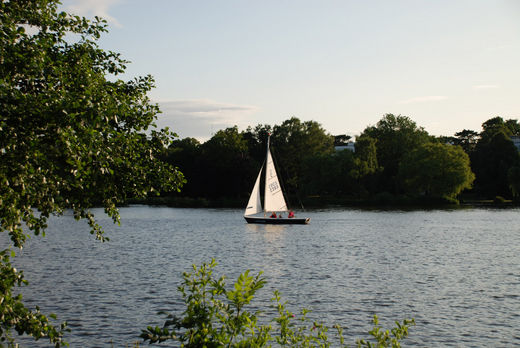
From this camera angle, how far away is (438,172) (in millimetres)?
119812

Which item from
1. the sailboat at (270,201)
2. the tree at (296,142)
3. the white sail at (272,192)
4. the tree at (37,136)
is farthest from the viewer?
the tree at (296,142)

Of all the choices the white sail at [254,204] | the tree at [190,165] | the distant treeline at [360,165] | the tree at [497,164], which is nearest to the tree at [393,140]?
the distant treeline at [360,165]

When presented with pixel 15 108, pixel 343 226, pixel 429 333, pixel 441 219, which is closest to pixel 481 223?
pixel 441 219

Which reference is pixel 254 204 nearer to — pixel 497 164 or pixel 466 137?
pixel 497 164

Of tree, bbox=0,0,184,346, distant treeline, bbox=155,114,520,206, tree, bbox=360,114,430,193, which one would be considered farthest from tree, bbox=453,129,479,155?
tree, bbox=0,0,184,346

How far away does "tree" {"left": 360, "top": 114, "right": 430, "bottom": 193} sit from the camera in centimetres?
13825

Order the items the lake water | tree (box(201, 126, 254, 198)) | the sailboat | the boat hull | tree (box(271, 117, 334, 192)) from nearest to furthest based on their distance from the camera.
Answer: the lake water → the boat hull → the sailboat → tree (box(201, 126, 254, 198)) → tree (box(271, 117, 334, 192))

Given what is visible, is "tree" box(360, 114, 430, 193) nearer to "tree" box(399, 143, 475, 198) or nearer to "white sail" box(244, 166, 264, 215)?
"tree" box(399, 143, 475, 198)

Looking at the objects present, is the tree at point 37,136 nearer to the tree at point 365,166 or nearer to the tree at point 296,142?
the tree at point 365,166

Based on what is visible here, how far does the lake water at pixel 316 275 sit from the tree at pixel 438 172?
177 ft

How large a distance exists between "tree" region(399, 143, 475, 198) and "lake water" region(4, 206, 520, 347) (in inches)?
2120

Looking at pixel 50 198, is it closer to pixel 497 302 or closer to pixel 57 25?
pixel 57 25

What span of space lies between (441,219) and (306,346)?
77527 mm

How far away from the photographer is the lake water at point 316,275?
21.8 metres
